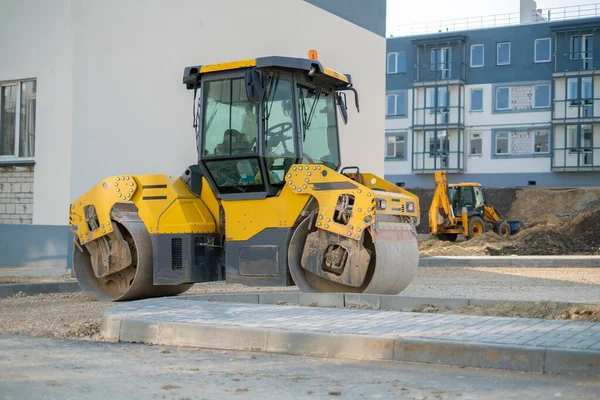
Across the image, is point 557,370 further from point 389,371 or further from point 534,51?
point 534,51

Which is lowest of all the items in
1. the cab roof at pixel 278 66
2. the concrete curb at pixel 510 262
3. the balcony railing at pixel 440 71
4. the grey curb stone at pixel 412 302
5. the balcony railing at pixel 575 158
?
the concrete curb at pixel 510 262

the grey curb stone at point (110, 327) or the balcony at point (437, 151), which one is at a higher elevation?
the balcony at point (437, 151)

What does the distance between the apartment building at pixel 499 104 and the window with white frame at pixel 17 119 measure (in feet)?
124

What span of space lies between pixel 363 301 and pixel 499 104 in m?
44.2

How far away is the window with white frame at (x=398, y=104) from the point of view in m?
54.9

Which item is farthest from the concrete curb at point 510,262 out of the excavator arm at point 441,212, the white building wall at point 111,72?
the excavator arm at point 441,212

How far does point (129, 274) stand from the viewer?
12102mm

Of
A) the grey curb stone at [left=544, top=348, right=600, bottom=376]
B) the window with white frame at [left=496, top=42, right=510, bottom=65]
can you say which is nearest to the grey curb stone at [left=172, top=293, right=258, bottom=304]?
the grey curb stone at [left=544, top=348, right=600, bottom=376]

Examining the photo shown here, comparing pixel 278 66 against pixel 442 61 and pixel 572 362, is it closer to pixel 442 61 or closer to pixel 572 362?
pixel 572 362

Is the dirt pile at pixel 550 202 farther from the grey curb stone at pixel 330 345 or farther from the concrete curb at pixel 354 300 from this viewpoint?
the grey curb stone at pixel 330 345

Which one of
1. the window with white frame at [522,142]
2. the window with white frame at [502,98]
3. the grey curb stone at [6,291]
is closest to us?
the grey curb stone at [6,291]

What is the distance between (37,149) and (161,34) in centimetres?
369

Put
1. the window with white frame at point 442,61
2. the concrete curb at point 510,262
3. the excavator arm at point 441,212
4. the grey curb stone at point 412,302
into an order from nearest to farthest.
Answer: the grey curb stone at point 412,302 → the concrete curb at point 510,262 → the excavator arm at point 441,212 → the window with white frame at point 442,61

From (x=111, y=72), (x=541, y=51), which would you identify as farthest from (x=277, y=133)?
(x=541, y=51)
